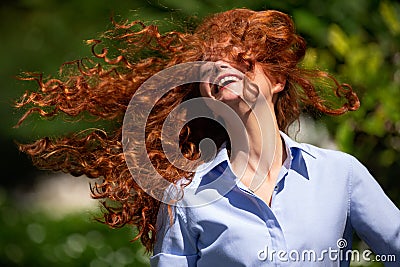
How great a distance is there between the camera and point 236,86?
227 cm

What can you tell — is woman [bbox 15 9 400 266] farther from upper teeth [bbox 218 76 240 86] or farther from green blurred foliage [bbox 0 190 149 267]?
green blurred foliage [bbox 0 190 149 267]

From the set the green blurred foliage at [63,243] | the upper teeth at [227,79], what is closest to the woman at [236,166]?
the upper teeth at [227,79]

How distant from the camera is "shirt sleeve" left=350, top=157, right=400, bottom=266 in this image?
2.34 metres

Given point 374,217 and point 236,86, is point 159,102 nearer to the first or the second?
point 236,86

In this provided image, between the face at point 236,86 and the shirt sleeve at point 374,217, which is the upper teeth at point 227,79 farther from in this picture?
the shirt sleeve at point 374,217

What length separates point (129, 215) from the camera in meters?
2.43

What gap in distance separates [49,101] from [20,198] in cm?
Answer: 544

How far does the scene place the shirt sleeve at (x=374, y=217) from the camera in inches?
92.2

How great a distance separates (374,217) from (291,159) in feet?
0.87

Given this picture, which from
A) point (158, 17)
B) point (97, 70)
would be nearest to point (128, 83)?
point (97, 70)

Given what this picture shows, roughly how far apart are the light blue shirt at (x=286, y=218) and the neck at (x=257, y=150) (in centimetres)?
3

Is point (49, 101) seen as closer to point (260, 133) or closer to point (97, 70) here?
point (97, 70)

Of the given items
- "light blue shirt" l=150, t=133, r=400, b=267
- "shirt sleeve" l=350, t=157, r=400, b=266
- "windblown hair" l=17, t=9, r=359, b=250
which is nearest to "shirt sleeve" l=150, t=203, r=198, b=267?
"light blue shirt" l=150, t=133, r=400, b=267

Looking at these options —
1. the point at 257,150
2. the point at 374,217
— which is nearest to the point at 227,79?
the point at 257,150
